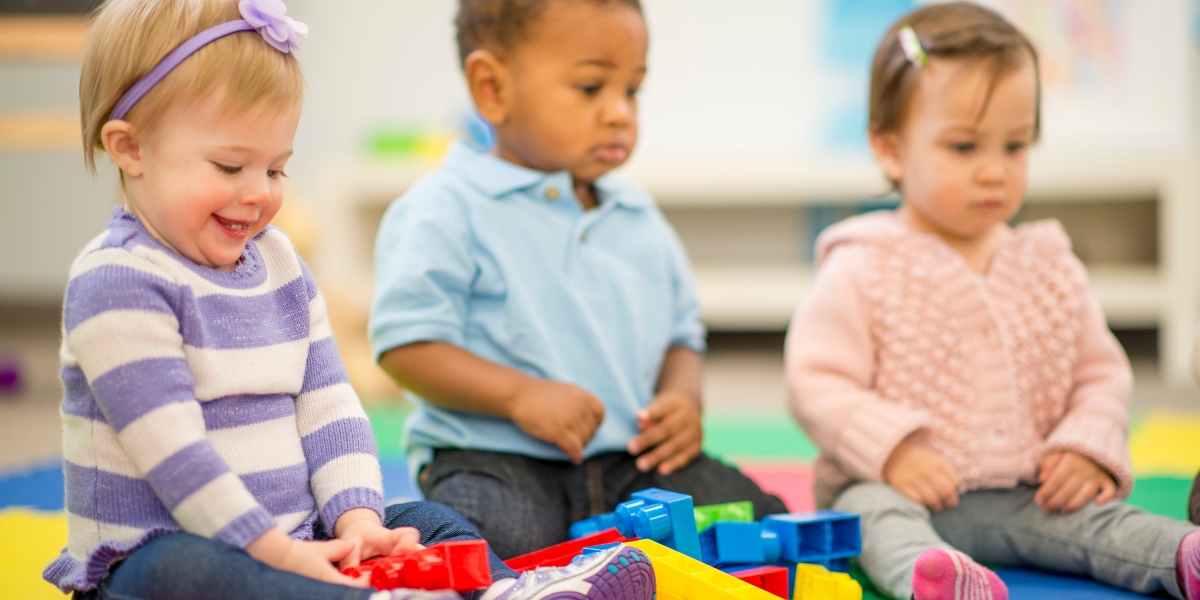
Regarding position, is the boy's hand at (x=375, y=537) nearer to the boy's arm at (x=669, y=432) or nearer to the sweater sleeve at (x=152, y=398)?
the sweater sleeve at (x=152, y=398)

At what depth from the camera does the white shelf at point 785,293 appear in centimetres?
267

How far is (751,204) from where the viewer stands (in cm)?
300

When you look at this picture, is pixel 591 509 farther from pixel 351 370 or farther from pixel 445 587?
pixel 351 370

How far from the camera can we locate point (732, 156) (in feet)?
9.62

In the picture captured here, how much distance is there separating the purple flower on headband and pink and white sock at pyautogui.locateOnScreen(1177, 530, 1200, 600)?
879 mm

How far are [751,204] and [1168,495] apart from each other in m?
1.75

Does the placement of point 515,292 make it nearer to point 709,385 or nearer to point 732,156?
point 709,385

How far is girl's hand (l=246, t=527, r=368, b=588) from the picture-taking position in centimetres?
70

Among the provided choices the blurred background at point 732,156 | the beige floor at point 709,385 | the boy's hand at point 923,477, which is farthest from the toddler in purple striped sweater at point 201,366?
the blurred background at point 732,156

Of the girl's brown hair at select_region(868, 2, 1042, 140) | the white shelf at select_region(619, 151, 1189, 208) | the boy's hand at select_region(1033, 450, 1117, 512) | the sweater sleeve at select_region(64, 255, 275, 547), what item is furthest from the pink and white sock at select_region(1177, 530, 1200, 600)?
the white shelf at select_region(619, 151, 1189, 208)

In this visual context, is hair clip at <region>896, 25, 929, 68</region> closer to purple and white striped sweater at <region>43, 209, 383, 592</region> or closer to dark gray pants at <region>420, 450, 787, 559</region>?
dark gray pants at <region>420, 450, 787, 559</region>

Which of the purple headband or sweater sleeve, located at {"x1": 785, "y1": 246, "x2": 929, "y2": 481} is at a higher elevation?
the purple headband

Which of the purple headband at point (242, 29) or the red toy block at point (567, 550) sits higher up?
the purple headband at point (242, 29)

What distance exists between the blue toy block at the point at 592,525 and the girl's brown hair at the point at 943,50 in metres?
0.60
